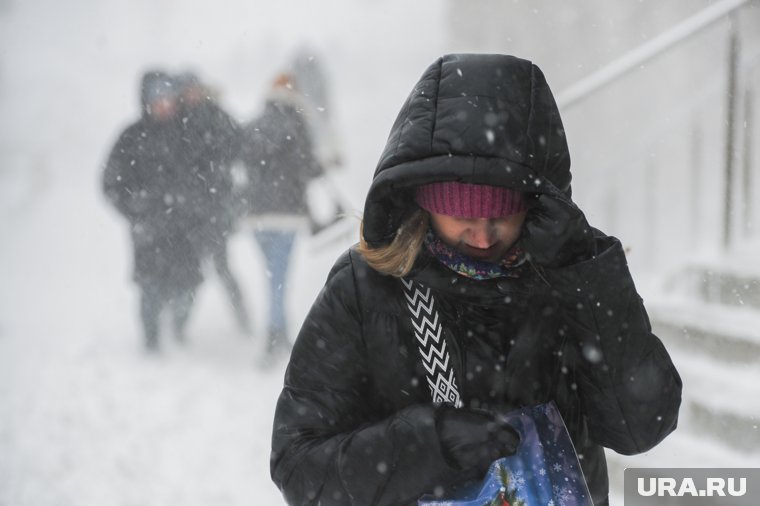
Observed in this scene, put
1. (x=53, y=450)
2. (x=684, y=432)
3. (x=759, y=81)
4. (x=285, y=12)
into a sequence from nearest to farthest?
(x=684, y=432)
(x=53, y=450)
(x=759, y=81)
(x=285, y=12)

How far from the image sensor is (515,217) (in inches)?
51.4

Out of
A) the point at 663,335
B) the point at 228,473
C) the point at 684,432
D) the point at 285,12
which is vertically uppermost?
the point at 285,12

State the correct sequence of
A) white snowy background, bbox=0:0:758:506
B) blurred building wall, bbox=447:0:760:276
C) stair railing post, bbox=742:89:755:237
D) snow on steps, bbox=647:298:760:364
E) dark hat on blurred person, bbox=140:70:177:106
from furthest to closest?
1. blurred building wall, bbox=447:0:760:276
2. dark hat on blurred person, bbox=140:70:177:106
3. white snowy background, bbox=0:0:758:506
4. stair railing post, bbox=742:89:755:237
5. snow on steps, bbox=647:298:760:364

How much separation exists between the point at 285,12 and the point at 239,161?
34.7 feet

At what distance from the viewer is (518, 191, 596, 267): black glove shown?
1.20 m

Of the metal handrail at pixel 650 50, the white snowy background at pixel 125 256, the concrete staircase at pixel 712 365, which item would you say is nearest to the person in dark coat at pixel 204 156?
the white snowy background at pixel 125 256

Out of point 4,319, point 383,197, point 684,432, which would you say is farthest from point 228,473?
point 4,319

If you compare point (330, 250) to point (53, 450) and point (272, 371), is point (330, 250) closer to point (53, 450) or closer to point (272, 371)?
point (272, 371)

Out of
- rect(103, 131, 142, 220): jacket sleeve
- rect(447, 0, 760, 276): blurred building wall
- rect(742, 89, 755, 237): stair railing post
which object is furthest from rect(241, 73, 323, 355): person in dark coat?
rect(742, 89, 755, 237): stair railing post

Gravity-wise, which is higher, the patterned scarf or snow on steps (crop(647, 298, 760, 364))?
the patterned scarf

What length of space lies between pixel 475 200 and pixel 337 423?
1.66 feet

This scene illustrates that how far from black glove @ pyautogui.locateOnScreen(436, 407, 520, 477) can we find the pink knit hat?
1.14ft

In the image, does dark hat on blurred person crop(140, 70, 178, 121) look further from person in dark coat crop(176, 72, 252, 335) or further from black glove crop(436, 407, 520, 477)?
black glove crop(436, 407, 520, 477)

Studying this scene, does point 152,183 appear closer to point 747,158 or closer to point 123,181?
point 123,181
